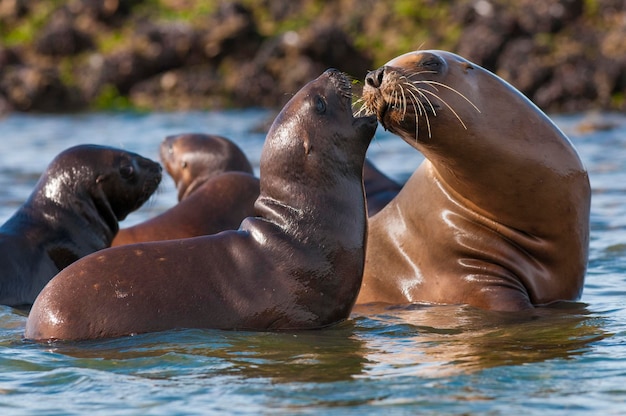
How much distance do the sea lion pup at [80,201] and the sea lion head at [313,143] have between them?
8.14ft

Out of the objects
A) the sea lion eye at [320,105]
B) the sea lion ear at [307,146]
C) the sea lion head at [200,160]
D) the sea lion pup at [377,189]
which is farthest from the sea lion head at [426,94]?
the sea lion head at [200,160]

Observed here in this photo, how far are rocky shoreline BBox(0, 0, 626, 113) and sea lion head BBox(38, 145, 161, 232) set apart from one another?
56.2 ft

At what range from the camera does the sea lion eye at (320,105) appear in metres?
6.50

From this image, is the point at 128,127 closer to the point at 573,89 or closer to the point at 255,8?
Result: the point at 573,89

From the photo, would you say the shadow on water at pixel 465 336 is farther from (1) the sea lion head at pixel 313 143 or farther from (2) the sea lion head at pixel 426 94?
(2) the sea lion head at pixel 426 94

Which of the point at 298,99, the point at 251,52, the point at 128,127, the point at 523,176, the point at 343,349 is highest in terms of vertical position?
the point at 251,52

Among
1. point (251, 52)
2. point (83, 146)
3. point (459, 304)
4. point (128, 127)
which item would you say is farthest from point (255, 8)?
point (459, 304)

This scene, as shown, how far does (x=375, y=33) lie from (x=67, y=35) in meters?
8.96

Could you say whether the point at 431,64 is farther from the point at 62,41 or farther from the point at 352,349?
the point at 62,41

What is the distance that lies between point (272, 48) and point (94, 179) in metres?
21.9

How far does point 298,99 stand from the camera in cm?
656

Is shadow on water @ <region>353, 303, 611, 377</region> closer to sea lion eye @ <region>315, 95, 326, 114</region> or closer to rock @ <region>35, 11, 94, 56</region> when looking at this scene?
sea lion eye @ <region>315, 95, 326, 114</region>

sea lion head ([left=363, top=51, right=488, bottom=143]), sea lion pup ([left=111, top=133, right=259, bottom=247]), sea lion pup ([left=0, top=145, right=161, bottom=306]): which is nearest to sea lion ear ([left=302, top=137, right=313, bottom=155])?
sea lion head ([left=363, top=51, right=488, bottom=143])

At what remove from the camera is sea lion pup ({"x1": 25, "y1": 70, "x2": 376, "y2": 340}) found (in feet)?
19.7
